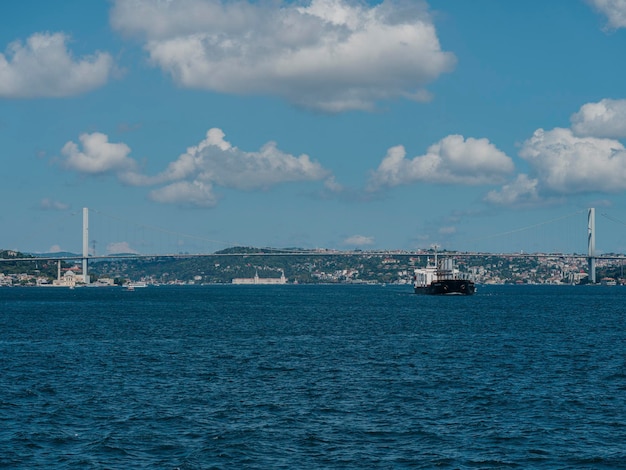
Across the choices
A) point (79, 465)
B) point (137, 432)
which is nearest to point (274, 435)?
point (137, 432)

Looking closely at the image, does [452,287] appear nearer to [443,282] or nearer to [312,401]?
[443,282]

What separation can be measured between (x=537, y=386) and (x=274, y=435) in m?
12.9

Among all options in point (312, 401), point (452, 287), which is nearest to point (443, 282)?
point (452, 287)

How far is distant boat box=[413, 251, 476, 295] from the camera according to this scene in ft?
456

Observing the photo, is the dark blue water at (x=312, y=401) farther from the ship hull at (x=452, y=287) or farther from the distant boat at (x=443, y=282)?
the distant boat at (x=443, y=282)

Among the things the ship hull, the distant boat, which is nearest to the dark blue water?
the ship hull

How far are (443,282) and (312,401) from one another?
112739mm

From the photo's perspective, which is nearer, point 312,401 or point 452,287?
point 312,401

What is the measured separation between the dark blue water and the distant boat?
8503cm

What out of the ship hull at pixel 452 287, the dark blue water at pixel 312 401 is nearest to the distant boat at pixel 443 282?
the ship hull at pixel 452 287

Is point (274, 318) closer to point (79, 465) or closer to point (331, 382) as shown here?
point (331, 382)

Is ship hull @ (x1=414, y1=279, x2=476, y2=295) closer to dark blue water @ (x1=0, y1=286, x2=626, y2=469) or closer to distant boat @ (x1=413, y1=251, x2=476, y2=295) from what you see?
distant boat @ (x1=413, y1=251, x2=476, y2=295)

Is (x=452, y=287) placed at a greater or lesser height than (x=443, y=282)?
lesser

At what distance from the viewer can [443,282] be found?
13975 cm
